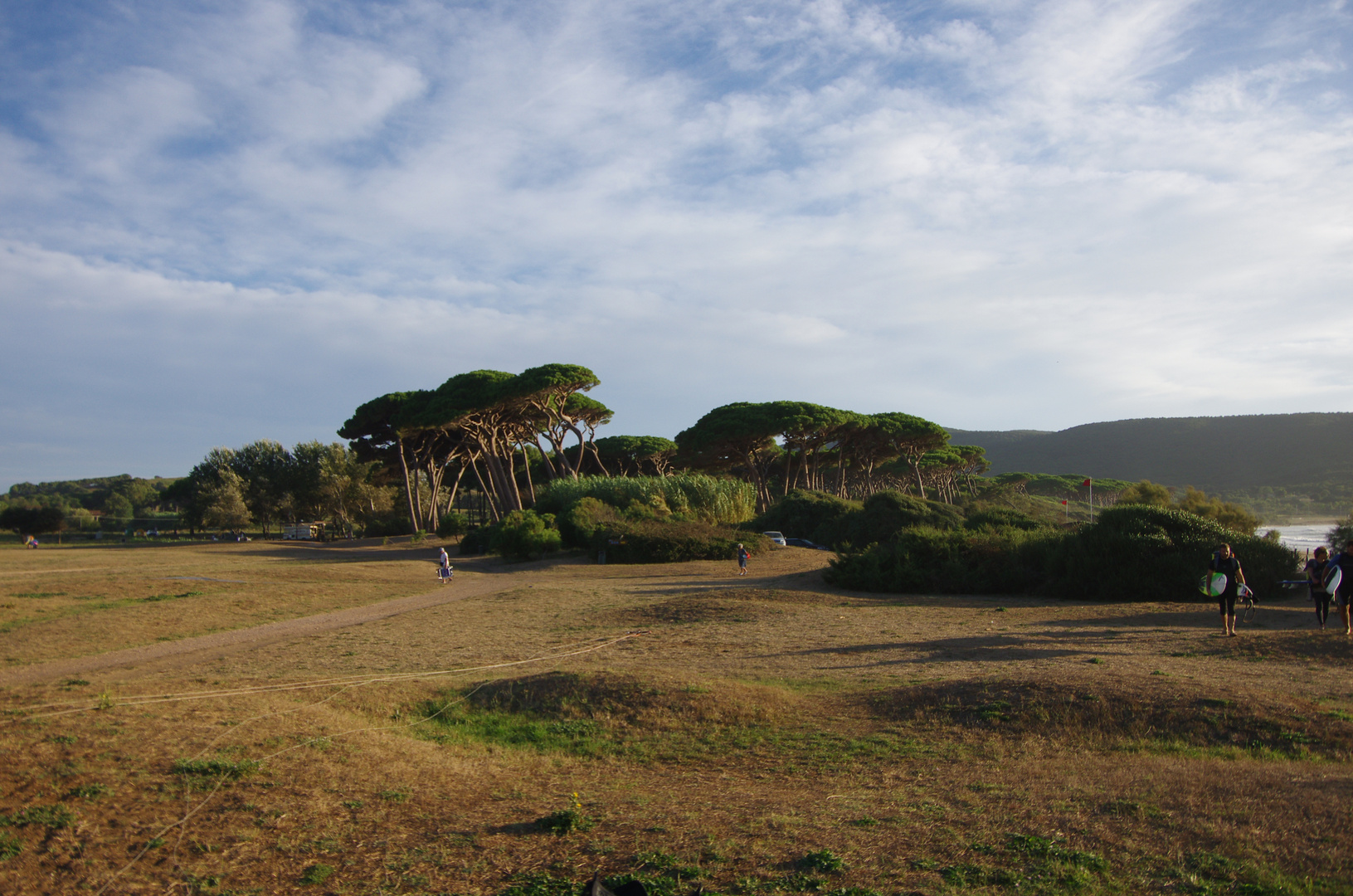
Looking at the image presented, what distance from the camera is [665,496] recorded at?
34.3m

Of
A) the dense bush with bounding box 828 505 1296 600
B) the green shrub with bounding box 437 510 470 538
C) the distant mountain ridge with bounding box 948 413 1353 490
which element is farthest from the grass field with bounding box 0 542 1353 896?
the distant mountain ridge with bounding box 948 413 1353 490

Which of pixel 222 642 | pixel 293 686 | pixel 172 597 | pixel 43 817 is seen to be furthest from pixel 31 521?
pixel 43 817

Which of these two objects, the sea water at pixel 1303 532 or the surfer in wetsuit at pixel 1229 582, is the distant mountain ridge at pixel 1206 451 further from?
the surfer in wetsuit at pixel 1229 582

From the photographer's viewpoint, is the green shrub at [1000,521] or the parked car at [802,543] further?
the parked car at [802,543]

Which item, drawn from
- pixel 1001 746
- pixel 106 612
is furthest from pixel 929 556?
pixel 106 612

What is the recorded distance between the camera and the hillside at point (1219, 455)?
93062 mm

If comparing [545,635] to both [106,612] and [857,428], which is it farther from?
[857,428]

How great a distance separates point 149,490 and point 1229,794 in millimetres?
121192

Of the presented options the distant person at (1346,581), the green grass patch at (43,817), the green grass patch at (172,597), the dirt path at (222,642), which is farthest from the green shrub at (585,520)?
the green grass patch at (43,817)

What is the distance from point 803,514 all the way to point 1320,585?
27552 millimetres

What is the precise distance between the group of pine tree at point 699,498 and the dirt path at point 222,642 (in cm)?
1032

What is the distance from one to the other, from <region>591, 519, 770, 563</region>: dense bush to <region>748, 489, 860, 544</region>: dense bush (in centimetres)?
881

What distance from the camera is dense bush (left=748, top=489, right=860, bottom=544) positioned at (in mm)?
37375

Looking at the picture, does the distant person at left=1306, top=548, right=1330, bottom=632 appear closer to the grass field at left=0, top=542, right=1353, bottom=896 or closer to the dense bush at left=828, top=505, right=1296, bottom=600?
the grass field at left=0, top=542, right=1353, bottom=896
